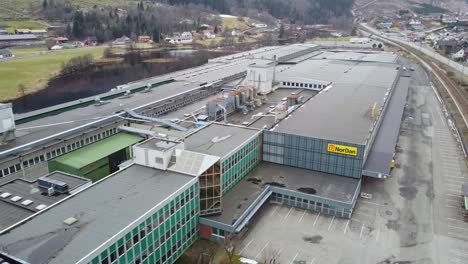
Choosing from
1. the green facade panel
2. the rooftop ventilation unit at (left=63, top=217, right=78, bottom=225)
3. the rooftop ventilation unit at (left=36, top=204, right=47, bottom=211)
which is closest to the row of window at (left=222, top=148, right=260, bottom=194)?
the green facade panel

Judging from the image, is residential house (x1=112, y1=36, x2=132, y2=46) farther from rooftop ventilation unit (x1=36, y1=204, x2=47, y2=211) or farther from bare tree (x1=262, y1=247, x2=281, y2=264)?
bare tree (x1=262, y1=247, x2=281, y2=264)

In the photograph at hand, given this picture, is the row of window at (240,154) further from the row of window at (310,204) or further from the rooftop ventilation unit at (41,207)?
the rooftop ventilation unit at (41,207)

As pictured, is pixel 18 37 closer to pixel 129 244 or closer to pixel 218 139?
pixel 218 139

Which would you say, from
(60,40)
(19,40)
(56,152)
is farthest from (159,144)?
(60,40)

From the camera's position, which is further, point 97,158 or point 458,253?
point 97,158

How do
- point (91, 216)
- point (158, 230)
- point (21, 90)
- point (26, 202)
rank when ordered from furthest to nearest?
point (21, 90) < point (26, 202) < point (158, 230) < point (91, 216)

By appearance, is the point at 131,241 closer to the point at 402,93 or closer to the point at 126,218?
the point at 126,218
